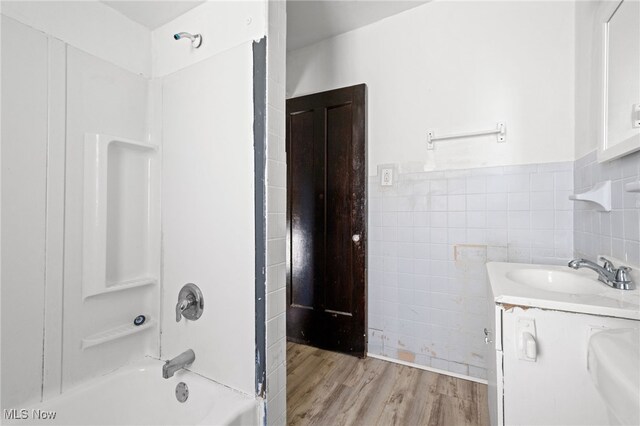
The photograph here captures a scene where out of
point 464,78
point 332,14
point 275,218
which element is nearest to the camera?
point 275,218

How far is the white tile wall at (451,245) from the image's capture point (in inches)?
63.8

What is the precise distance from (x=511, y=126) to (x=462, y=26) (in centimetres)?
74

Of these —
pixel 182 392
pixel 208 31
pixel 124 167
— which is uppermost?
pixel 208 31

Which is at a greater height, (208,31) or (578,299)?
(208,31)

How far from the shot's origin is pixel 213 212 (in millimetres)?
1273

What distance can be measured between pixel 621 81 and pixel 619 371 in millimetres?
1190

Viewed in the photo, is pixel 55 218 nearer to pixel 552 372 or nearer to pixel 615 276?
pixel 552 372

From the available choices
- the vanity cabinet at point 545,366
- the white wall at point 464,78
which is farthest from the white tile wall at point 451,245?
the vanity cabinet at point 545,366

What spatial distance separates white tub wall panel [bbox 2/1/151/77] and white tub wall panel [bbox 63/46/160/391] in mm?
58

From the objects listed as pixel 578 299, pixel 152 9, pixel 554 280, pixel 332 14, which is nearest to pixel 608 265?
pixel 554 280

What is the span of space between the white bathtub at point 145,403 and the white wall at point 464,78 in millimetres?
1657

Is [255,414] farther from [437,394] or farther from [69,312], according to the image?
→ [437,394]

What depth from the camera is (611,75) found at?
3.70 ft

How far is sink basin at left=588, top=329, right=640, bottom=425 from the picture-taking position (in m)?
0.39
